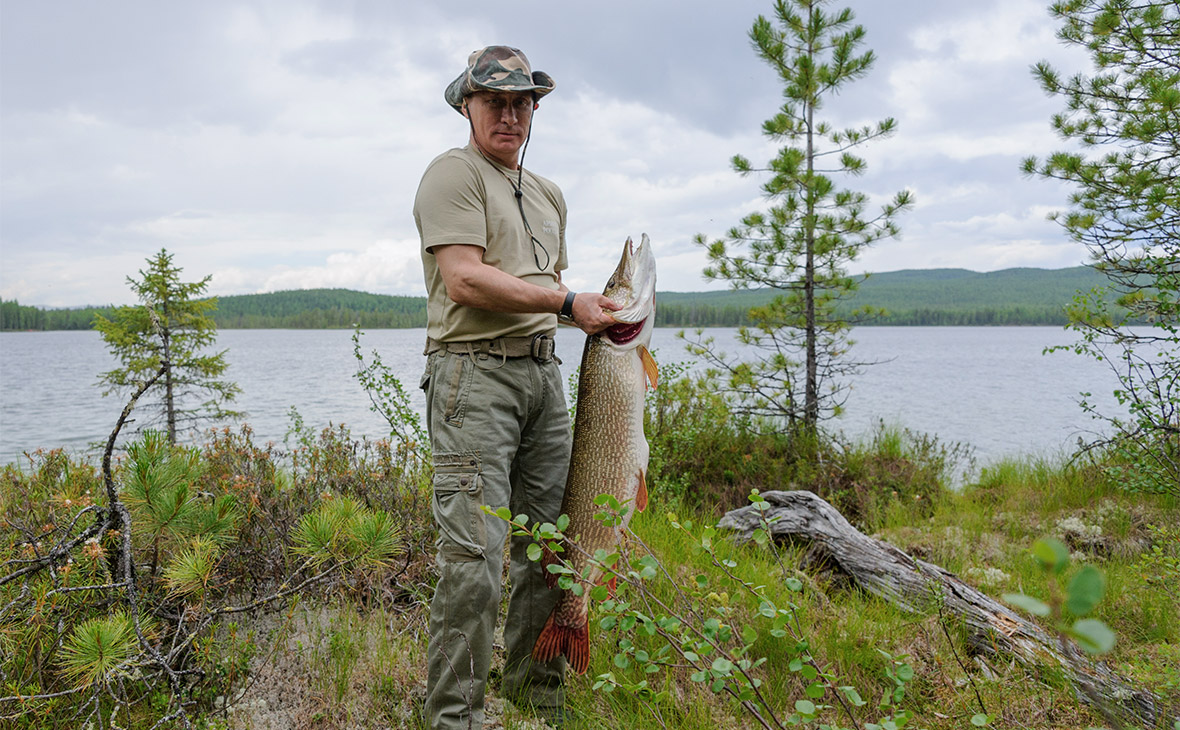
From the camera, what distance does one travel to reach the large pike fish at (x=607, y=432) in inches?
125

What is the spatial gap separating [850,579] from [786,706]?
70.7 inches

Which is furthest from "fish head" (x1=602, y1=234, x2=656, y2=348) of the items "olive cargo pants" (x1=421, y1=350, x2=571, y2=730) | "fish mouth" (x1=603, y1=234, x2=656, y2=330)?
"olive cargo pants" (x1=421, y1=350, x2=571, y2=730)

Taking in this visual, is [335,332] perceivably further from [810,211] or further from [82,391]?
[810,211]

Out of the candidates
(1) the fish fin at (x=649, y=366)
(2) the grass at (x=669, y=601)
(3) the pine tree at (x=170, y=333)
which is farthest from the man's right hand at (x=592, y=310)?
(3) the pine tree at (x=170, y=333)

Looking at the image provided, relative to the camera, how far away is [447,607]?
3.03 m

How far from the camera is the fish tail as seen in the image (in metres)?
3.17

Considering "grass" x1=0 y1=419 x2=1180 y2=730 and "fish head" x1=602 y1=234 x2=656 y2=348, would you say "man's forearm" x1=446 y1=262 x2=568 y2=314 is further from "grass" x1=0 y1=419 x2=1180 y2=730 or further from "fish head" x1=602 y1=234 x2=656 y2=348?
"grass" x1=0 y1=419 x2=1180 y2=730

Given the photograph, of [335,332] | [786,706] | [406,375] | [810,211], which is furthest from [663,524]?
[335,332]

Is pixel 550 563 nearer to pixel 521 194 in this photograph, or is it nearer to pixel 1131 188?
pixel 521 194

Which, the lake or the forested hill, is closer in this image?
the lake

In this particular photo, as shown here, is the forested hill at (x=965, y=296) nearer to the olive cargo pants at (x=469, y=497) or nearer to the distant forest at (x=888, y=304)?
the distant forest at (x=888, y=304)

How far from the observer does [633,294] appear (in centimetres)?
318

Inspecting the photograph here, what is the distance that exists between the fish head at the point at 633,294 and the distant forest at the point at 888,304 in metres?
67.1

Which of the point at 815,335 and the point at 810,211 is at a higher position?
the point at 810,211
